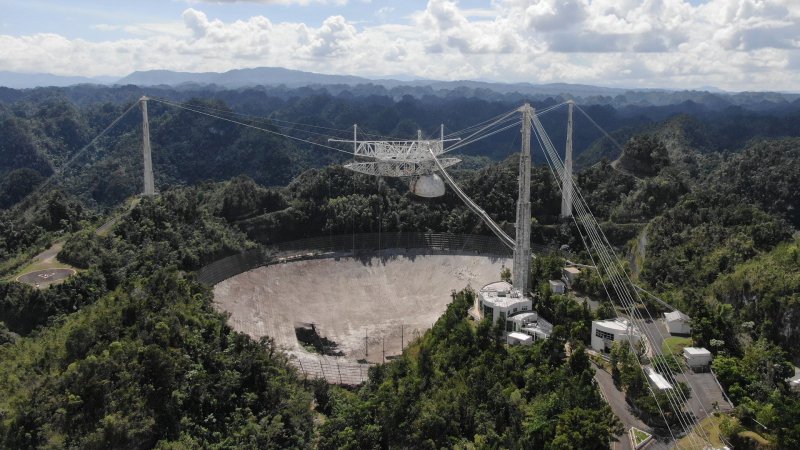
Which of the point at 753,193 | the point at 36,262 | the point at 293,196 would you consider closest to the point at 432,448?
the point at 36,262

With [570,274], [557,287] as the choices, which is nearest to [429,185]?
[557,287]

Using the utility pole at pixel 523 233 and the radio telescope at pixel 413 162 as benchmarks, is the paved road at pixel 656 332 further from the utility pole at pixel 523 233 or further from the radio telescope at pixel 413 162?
the radio telescope at pixel 413 162

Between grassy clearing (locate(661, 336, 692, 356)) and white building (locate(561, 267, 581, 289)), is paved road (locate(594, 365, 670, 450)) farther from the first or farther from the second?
white building (locate(561, 267, 581, 289))

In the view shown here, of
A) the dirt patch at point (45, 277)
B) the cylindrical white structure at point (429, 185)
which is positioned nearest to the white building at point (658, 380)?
the cylindrical white structure at point (429, 185)

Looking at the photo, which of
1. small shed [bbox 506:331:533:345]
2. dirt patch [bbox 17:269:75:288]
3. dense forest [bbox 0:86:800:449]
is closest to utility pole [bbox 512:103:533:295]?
dense forest [bbox 0:86:800:449]

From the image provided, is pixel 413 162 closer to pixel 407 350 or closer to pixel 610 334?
pixel 407 350

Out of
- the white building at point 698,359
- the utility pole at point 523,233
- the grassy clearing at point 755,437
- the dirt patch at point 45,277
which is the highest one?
the utility pole at point 523,233
